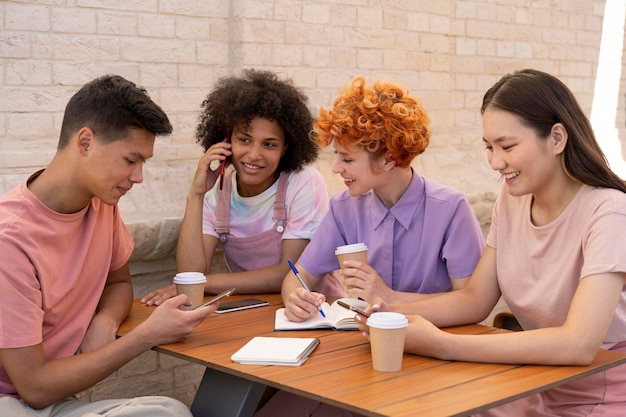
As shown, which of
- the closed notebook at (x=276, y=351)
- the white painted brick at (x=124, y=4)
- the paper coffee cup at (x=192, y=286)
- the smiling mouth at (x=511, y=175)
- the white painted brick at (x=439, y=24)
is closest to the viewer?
the closed notebook at (x=276, y=351)

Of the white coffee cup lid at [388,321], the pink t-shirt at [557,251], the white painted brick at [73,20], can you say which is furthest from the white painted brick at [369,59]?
the white coffee cup lid at [388,321]

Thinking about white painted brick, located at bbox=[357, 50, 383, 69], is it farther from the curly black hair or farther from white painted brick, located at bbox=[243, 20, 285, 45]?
the curly black hair

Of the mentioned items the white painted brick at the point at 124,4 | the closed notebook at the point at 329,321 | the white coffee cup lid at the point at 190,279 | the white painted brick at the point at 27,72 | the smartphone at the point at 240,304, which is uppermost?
the white painted brick at the point at 124,4

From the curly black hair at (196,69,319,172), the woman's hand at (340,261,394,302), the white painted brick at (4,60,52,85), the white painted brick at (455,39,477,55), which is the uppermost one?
the white painted brick at (455,39,477,55)

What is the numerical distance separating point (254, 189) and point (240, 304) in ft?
2.35

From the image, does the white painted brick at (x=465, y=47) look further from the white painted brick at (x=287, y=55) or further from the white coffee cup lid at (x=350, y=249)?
the white coffee cup lid at (x=350, y=249)

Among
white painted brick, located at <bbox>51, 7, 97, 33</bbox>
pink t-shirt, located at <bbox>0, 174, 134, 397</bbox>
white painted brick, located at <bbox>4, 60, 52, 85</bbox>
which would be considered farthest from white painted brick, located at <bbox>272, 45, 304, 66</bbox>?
pink t-shirt, located at <bbox>0, 174, 134, 397</bbox>

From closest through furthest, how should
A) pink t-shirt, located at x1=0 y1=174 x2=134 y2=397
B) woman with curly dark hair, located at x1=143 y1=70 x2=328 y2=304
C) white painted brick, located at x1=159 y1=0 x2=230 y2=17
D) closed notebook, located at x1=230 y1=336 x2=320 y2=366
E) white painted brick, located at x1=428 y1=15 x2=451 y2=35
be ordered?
closed notebook, located at x1=230 y1=336 x2=320 y2=366
pink t-shirt, located at x1=0 y1=174 x2=134 y2=397
woman with curly dark hair, located at x1=143 y1=70 x2=328 y2=304
white painted brick, located at x1=159 y1=0 x2=230 y2=17
white painted brick, located at x1=428 y1=15 x2=451 y2=35

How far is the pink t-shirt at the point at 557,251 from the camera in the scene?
8.27ft

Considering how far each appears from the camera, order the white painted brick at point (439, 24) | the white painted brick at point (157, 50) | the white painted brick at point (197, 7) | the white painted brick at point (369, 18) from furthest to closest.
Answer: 1. the white painted brick at point (439, 24)
2. the white painted brick at point (369, 18)
3. the white painted brick at point (197, 7)
4. the white painted brick at point (157, 50)

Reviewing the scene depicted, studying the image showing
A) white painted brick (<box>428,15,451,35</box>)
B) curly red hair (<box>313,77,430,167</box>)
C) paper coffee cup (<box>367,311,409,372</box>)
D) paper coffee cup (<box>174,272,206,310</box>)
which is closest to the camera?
paper coffee cup (<box>367,311,409,372</box>)

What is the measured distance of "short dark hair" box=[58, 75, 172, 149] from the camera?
2881 mm

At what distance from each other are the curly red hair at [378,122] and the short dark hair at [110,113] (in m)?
0.67

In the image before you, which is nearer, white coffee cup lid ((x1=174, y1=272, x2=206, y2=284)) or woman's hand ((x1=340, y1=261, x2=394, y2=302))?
woman's hand ((x1=340, y1=261, x2=394, y2=302))
